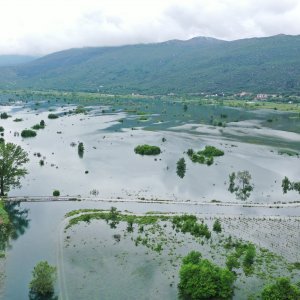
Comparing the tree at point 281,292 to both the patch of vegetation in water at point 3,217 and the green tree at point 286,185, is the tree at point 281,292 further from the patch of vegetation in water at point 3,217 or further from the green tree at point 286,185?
the green tree at point 286,185

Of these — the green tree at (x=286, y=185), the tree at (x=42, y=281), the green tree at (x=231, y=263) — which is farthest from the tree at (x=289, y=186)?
the tree at (x=42, y=281)

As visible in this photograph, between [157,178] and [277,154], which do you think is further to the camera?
[277,154]

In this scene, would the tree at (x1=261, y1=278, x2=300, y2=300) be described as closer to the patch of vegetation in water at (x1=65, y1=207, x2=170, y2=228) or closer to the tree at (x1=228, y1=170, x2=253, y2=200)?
the patch of vegetation in water at (x1=65, y1=207, x2=170, y2=228)

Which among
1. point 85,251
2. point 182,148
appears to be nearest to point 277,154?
point 182,148

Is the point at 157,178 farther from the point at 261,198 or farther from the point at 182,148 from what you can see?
the point at 182,148

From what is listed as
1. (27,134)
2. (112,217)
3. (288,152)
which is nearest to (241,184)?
(112,217)

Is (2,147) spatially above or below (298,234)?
above

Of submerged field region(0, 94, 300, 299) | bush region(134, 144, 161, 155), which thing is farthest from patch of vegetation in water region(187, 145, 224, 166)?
bush region(134, 144, 161, 155)
